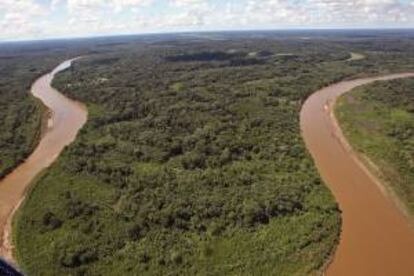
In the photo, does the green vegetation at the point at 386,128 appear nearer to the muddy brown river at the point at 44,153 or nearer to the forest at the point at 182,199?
→ the forest at the point at 182,199

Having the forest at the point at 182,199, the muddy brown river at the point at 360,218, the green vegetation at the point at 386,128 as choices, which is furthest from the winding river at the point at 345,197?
the green vegetation at the point at 386,128

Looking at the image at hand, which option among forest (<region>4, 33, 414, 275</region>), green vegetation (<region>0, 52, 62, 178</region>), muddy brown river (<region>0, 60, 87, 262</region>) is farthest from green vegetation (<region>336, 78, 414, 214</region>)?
green vegetation (<region>0, 52, 62, 178</region>)

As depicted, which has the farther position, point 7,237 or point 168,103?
point 168,103

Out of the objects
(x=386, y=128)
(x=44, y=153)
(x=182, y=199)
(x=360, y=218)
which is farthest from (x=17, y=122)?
(x=360, y=218)

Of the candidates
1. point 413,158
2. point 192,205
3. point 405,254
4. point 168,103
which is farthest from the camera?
point 168,103

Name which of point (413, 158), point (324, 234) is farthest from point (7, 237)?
point (413, 158)

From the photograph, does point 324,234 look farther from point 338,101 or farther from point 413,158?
point 338,101

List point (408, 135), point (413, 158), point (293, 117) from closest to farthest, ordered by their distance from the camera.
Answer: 1. point (413, 158)
2. point (408, 135)
3. point (293, 117)

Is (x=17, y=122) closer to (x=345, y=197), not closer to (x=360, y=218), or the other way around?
(x=345, y=197)
